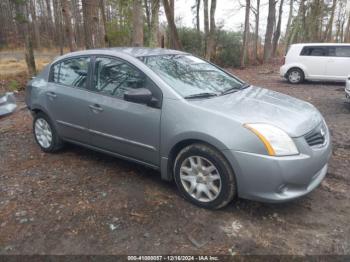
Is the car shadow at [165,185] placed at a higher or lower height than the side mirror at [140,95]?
lower

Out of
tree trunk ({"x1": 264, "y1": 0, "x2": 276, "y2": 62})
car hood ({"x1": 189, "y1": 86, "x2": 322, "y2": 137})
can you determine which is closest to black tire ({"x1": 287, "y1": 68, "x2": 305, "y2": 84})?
tree trunk ({"x1": 264, "y1": 0, "x2": 276, "y2": 62})

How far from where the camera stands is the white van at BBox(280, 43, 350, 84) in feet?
37.7

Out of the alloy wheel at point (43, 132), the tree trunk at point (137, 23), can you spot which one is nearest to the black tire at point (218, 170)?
the alloy wheel at point (43, 132)

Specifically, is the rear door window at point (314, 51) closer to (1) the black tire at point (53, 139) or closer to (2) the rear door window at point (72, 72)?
(2) the rear door window at point (72, 72)

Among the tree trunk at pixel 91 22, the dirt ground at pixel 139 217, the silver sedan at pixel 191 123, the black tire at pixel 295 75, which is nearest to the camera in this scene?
the dirt ground at pixel 139 217

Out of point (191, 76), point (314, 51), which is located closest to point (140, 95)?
point (191, 76)

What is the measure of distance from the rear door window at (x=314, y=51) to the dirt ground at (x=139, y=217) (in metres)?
8.32

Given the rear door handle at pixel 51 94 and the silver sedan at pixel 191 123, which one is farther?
the rear door handle at pixel 51 94

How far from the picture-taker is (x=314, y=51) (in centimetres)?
1192

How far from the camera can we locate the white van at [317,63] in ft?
37.7

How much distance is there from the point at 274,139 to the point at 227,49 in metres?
16.5

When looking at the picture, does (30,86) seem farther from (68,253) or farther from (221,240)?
(221,240)

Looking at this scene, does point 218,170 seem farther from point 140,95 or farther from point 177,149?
point 140,95

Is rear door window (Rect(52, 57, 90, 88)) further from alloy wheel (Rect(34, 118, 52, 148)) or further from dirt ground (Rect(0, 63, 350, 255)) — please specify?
dirt ground (Rect(0, 63, 350, 255))
